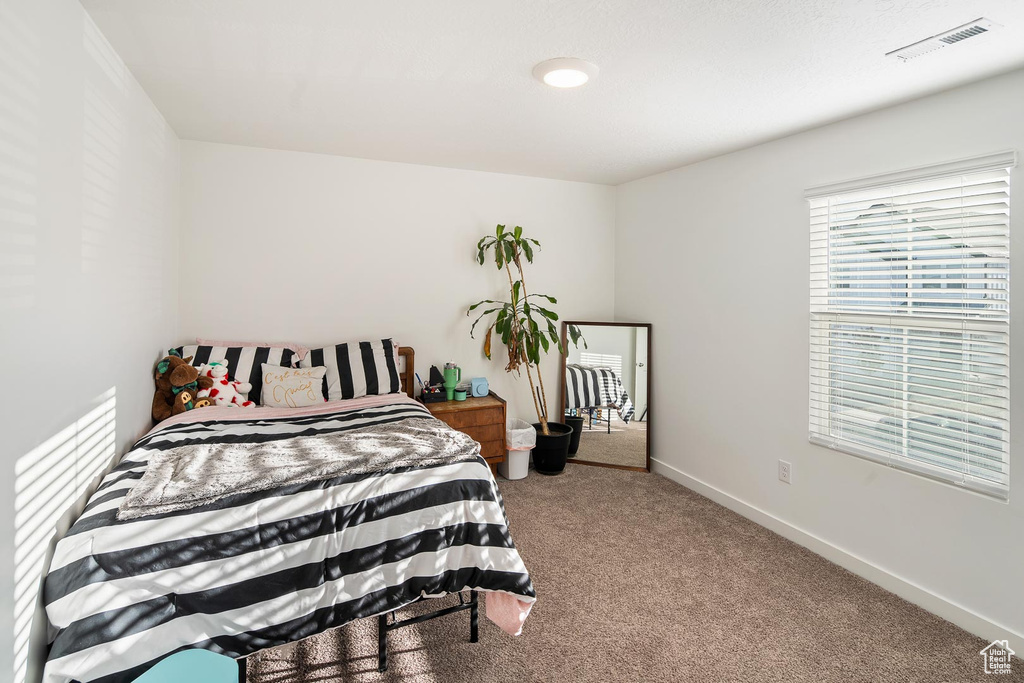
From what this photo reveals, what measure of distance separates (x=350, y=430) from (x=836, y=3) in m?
2.65

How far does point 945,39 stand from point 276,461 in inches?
120

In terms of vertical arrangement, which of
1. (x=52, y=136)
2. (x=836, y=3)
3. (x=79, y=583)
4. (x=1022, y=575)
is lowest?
(x=1022, y=575)

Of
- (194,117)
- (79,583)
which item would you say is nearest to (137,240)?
(194,117)

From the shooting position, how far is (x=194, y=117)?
3.03 m

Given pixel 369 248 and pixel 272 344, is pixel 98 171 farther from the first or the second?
pixel 369 248

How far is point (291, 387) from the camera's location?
3.32 m

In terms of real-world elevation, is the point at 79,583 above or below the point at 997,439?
below

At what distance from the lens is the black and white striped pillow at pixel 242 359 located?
10.9 ft

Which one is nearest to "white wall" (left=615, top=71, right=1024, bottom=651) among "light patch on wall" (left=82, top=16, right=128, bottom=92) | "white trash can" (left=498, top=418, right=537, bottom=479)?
"white trash can" (left=498, top=418, right=537, bottom=479)

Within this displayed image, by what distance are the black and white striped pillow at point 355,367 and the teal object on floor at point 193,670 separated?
2.05 metres

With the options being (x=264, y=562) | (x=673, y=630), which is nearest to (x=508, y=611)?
(x=673, y=630)

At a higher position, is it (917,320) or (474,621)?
(917,320)

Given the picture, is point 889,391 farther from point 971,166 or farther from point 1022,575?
point 971,166

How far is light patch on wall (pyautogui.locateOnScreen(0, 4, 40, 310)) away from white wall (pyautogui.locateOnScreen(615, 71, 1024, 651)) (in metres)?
3.49
